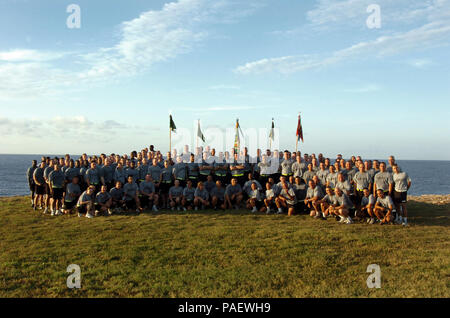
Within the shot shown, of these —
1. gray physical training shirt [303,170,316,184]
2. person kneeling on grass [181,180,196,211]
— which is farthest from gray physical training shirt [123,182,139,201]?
gray physical training shirt [303,170,316,184]

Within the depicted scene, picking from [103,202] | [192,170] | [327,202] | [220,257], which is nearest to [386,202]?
[327,202]

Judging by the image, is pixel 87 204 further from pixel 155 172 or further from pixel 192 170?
pixel 192 170

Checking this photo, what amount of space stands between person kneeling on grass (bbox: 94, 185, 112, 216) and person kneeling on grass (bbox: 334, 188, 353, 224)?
901 centimetres

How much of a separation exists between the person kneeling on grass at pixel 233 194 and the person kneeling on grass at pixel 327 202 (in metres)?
3.53

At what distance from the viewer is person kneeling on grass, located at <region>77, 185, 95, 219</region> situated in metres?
12.5

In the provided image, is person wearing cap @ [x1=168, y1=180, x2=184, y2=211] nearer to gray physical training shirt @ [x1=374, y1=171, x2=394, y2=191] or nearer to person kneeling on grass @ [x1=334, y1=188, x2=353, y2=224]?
person kneeling on grass @ [x1=334, y1=188, x2=353, y2=224]

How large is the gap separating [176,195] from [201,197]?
43.7 inches

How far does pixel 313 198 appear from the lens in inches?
499

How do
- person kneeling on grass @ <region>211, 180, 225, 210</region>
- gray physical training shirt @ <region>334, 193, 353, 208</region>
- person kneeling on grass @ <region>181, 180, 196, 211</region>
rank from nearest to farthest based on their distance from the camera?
gray physical training shirt @ <region>334, 193, 353, 208</region> < person kneeling on grass @ <region>181, 180, 196, 211</region> < person kneeling on grass @ <region>211, 180, 225, 210</region>

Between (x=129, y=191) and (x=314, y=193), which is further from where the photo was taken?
(x=129, y=191)

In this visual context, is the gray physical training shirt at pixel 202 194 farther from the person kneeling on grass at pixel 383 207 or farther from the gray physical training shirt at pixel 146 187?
the person kneeling on grass at pixel 383 207

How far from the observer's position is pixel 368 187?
1216 cm
